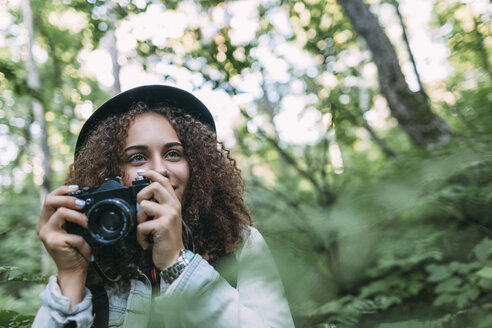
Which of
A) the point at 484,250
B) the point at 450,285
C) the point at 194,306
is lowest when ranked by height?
the point at 450,285

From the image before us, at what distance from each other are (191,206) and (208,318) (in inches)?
22.4

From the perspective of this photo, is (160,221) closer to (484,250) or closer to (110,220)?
(110,220)

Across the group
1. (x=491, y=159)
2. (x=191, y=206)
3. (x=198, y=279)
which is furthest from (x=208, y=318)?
(x=491, y=159)

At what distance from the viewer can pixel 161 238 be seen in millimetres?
1107

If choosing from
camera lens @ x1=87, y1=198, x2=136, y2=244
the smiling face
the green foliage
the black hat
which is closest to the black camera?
camera lens @ x1=87, y1=198, x2=136, y2=244

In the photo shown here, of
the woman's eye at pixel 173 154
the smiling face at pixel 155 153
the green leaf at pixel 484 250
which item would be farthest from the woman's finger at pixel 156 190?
the green leaf at pixel 484 250

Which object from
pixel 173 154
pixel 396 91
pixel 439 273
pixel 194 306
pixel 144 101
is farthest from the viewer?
pixel 396 91

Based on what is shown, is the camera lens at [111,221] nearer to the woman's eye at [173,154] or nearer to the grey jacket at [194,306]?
the grey jacket at [194,306]

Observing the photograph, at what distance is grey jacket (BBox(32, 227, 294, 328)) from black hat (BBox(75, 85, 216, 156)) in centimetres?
81

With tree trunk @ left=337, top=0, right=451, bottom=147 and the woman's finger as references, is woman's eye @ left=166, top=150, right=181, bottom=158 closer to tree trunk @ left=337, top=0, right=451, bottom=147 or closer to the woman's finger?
the woman's finger

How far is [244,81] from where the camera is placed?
7.11ft

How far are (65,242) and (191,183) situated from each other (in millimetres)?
569

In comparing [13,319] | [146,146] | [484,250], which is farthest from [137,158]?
[484,250]

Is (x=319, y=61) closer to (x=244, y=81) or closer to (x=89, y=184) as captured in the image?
(x=244, y=81)
